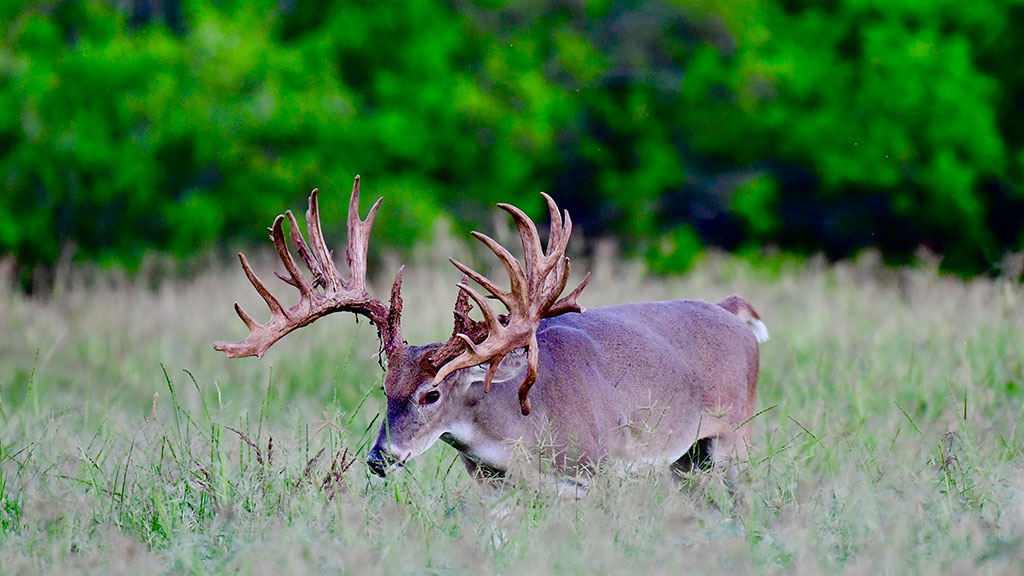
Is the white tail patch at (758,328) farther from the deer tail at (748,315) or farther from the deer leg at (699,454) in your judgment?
the deer leg at (699,454)

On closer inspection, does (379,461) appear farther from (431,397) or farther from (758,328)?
(758,328)

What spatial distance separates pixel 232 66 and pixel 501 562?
16.1 m

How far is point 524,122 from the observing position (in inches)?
853

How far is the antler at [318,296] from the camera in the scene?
16.5 feet

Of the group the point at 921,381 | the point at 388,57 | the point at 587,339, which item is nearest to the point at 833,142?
the point at 388,57

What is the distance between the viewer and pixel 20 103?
1819cm

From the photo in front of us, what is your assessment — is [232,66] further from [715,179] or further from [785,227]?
[785,227]

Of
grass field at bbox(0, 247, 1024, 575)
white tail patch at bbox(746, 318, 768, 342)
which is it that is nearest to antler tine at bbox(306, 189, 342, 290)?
grass field at bbox(0, 247, 1024, 575)

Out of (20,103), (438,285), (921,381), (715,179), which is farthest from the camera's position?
(715,179)

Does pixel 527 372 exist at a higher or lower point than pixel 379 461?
higher

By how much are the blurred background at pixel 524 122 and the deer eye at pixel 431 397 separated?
13.3 m

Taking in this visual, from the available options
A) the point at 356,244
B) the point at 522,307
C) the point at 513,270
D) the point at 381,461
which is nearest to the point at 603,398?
the point at 522,307

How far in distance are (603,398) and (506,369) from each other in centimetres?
47

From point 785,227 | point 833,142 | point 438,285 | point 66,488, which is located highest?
point 66,488
